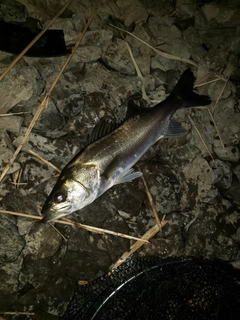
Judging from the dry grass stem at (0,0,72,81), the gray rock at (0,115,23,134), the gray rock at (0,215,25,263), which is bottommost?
the gray rock at (0,215,25,263)

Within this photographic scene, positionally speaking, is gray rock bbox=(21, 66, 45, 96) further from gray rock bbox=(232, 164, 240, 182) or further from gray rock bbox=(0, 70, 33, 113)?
gray rock bbox=(232, 164, 240, 182)

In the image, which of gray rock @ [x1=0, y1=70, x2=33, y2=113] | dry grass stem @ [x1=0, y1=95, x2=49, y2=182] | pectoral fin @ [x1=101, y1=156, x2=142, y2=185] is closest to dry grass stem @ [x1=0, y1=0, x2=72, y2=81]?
gray rock @ [x1=0, y1=70, x2=33, y2=113]

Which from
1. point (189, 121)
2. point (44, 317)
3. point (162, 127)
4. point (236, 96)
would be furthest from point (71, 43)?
point (44, 317)

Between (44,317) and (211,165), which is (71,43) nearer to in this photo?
(211,165)

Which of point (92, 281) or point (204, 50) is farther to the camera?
point (204, 50)

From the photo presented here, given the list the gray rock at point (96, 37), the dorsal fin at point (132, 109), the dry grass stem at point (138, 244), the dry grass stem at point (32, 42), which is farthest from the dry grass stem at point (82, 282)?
the gray rock at point (96, 37)

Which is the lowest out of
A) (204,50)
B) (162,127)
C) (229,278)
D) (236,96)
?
Result: (229,278)

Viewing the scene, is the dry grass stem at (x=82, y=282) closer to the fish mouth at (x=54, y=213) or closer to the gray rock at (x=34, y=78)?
the fish mouth at (x=54, y=213)
